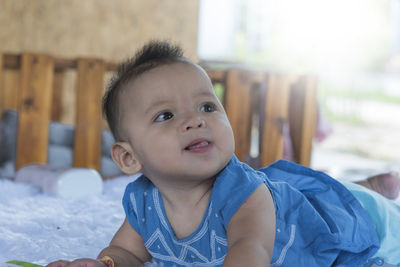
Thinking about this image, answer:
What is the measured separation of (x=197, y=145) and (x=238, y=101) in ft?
4.65

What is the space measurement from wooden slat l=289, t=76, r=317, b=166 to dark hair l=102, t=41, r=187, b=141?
143 centimetres

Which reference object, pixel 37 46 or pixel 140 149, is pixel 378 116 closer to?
pixel 37 46

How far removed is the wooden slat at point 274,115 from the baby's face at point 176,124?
54.6 inches

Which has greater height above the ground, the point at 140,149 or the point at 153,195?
the point at 140,149

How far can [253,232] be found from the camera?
774 mm

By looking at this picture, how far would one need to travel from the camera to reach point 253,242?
29.5 inches

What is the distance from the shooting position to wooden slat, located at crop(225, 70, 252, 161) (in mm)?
2213

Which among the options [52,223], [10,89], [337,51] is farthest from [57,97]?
[337,51]

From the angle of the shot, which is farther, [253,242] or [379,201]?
[379,201]

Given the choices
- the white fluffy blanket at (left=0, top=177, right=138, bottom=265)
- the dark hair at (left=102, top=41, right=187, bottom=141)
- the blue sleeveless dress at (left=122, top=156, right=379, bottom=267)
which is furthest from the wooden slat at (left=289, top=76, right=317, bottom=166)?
the dark hair at (left=102, top=41, right=187, bottom=141)

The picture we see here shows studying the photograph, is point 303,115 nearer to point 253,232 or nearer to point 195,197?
point 195,197

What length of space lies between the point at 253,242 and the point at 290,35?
697 cm

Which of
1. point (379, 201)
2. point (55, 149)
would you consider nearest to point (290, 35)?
point (55, 149)

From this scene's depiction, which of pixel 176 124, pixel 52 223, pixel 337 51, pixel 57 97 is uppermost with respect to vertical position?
pixel 337 51
